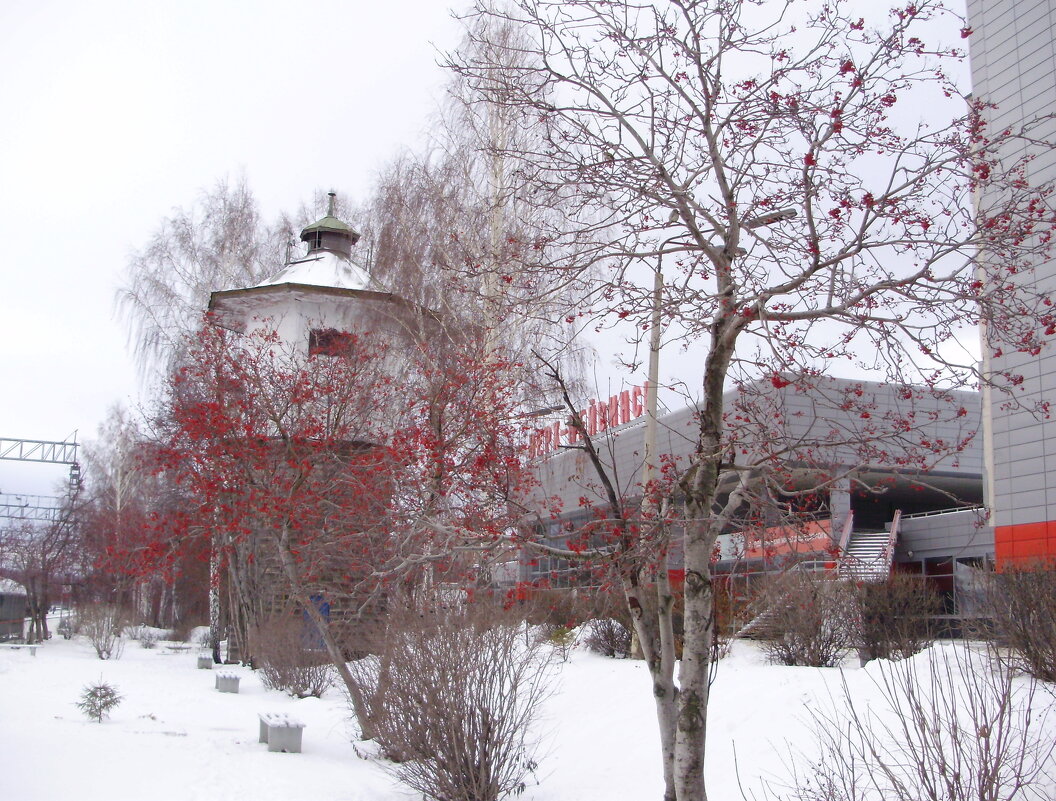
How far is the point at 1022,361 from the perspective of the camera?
19.1 m

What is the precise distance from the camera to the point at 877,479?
546 cm

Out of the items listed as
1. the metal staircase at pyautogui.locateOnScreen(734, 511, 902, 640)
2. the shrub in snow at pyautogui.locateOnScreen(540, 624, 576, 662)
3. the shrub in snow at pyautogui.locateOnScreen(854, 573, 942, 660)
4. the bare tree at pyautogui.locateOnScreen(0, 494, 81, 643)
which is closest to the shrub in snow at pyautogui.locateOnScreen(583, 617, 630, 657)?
the shrub in snow at pyautogui.locateOnScreen(540, 624, 576, 662)

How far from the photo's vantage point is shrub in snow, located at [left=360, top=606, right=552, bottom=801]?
8.59 metres

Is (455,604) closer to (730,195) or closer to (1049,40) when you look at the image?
(730,195)

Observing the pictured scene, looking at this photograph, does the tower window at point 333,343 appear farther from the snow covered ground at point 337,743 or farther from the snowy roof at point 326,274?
the snow covered ground at point 337,743

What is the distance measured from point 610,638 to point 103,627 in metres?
14.9

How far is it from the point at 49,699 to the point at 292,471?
16.8 ft

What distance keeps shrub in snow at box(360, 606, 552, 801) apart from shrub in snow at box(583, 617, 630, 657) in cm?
786

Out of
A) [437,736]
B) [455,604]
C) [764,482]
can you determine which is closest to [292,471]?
[455,604]

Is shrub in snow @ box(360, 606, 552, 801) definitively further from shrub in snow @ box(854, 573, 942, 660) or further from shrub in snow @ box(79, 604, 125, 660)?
shrub in snow @ box(79, 604, 125, 660)

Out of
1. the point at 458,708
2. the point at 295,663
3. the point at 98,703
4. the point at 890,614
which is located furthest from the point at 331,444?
the point at 890,614

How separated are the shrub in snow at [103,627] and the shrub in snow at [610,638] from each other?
14404 millimetres

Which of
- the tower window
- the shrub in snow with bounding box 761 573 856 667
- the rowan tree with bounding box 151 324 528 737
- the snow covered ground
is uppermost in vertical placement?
the tower window

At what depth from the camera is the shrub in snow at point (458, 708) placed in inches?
338
